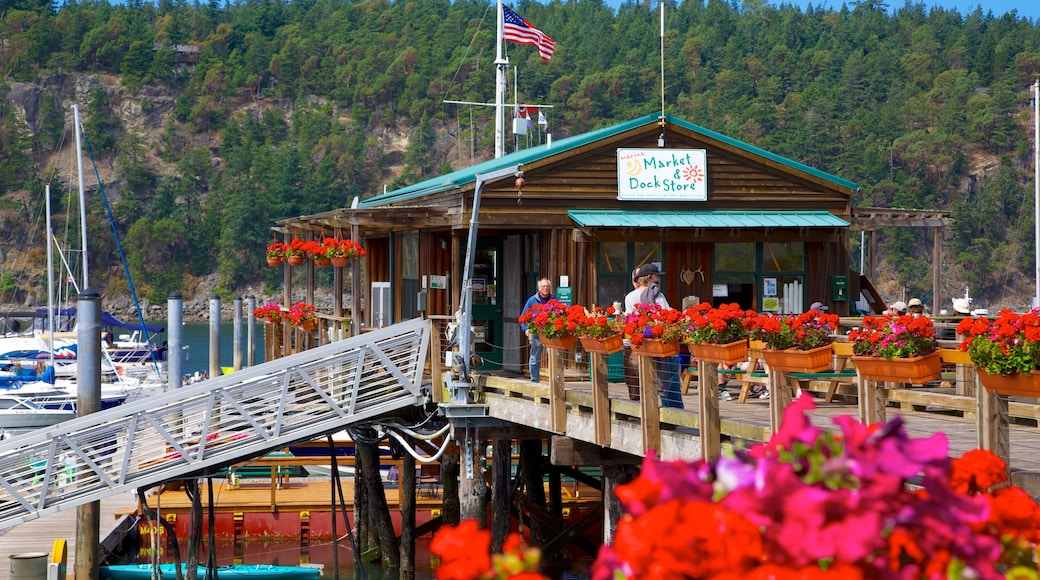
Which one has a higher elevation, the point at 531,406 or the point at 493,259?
the point at 493,259

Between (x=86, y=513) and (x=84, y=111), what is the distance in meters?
131

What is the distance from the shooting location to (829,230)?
18.1 m

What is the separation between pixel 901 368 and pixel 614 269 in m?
9.06

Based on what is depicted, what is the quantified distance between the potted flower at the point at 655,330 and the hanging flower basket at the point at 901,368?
176 cm

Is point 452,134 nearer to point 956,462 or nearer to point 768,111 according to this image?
point 768,111

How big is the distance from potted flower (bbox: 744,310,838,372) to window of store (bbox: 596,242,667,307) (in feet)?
25.1

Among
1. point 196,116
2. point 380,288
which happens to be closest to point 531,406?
point 380,288

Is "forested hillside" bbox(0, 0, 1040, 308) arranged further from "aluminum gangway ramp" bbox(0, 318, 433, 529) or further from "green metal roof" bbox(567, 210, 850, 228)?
"aluminum gangway ramp" bbox(0, 318, 433, 529)

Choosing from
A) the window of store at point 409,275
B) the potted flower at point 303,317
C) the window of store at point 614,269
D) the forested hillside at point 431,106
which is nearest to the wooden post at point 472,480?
the window of store at point 614,269

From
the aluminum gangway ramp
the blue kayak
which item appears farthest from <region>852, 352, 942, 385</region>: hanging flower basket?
the blue kayak

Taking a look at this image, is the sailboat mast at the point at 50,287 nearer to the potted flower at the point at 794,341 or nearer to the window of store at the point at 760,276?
the window of store at the point at 760,276

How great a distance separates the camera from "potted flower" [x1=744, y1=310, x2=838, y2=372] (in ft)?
29.8

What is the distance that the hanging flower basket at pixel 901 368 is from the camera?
27.5ft

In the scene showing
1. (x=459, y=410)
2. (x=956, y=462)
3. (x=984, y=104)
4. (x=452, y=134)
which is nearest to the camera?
(x=956, y=462)
